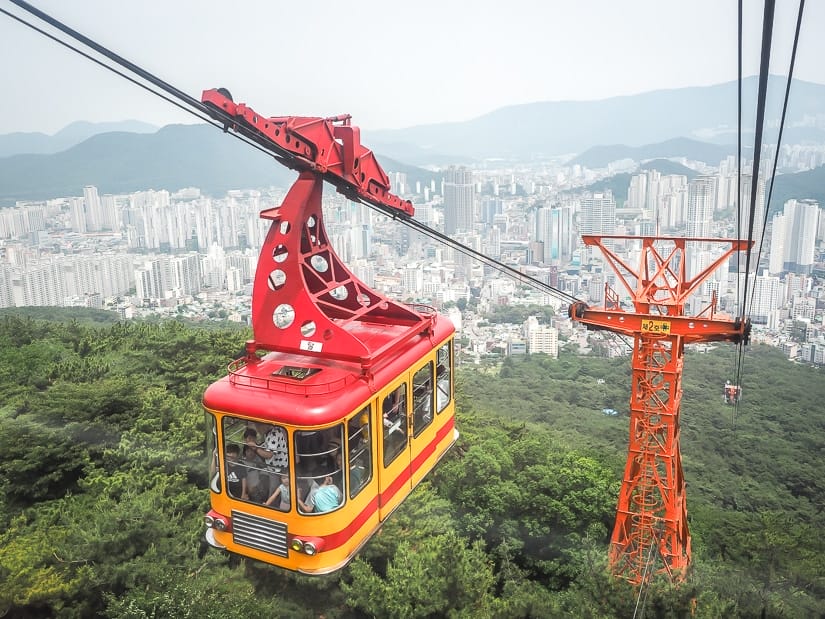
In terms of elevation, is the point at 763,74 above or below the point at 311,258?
above

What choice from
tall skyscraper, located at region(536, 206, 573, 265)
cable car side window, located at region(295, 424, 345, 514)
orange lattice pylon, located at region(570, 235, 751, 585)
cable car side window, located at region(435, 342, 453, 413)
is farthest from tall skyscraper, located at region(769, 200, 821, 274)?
cable car side window, located at region(295, 424, 345, 514)

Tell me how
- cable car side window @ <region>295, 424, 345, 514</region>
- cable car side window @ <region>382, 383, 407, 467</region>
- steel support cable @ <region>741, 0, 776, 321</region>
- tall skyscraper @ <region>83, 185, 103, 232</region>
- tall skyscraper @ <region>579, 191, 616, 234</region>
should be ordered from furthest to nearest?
tall skyscraper @ <region>83, 185, 103, 232</region> → tall skyscraper @ <region>579, 191, 616, 234</region> → cable car side window @ <region>382, 383, 407, 467</region> → cable car side window @ <region>295, 424, 345, 514</region> → steel support cable @ <region>741, 0, 776, 321</region>

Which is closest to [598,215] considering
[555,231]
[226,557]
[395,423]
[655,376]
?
[555,231]

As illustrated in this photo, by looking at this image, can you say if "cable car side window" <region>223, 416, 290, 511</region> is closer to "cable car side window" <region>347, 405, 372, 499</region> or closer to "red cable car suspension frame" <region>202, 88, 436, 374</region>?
"cable car side window" <region>347, 405, 372, 499</region>

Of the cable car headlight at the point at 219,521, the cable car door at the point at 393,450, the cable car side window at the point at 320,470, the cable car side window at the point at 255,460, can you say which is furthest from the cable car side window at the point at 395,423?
the cable car headlight at the point at 219,521

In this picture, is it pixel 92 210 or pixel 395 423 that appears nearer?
pixel 395 423

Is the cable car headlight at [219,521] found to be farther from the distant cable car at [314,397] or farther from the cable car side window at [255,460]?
the cable car side window at [255,460]

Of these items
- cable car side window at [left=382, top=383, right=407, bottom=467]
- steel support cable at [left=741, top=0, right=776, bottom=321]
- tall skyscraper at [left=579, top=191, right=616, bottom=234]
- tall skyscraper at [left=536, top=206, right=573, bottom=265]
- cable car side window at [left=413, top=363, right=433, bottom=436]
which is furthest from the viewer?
tall skyscraper at [left=579, top=191, right=616, bottom=234]

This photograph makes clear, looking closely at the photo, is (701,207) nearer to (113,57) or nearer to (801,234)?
(801,234)
